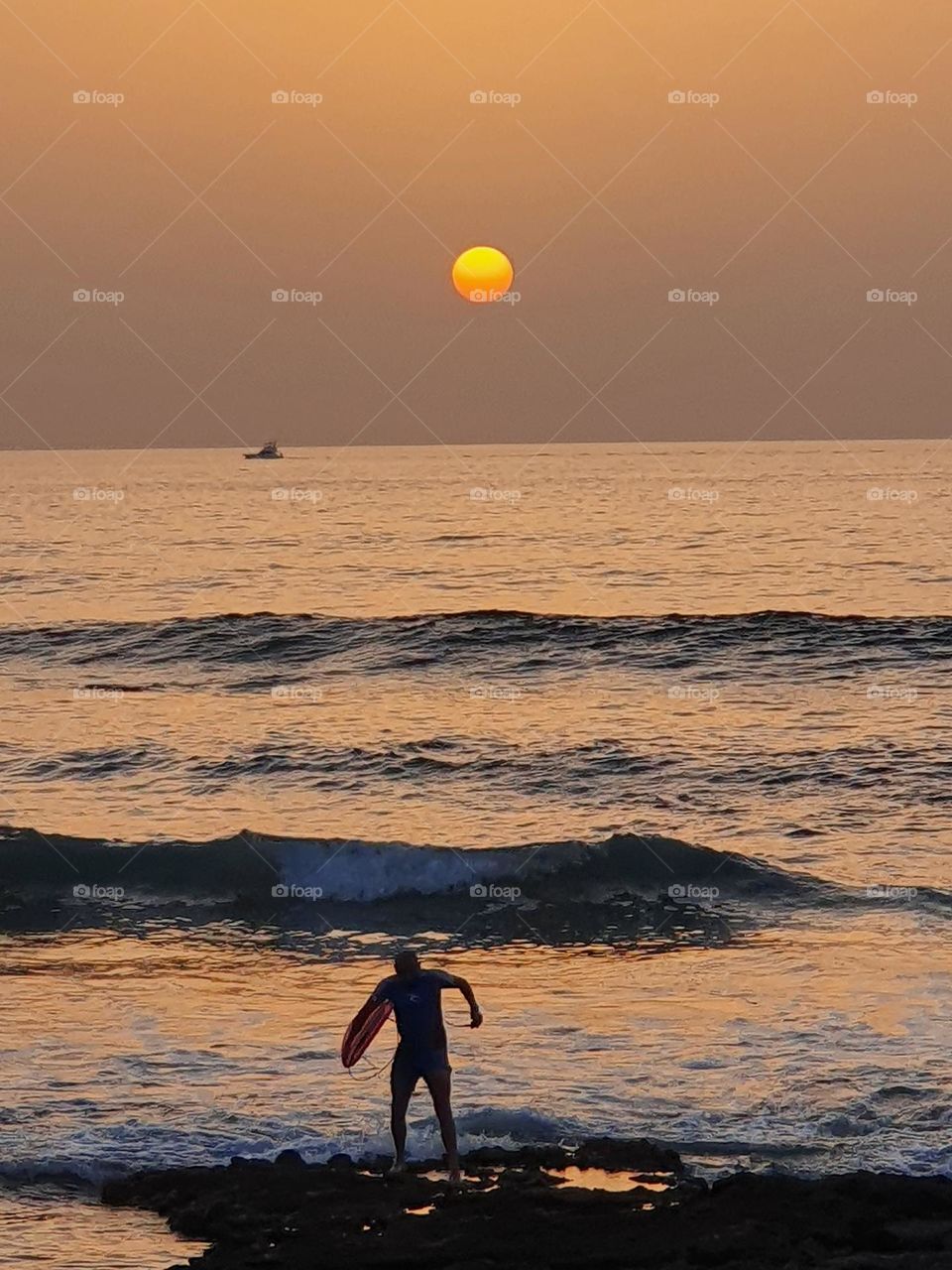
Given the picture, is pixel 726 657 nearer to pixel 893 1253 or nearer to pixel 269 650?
pixel 269 650

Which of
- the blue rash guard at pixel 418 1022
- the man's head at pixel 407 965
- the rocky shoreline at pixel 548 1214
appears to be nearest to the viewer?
the rocky shoreline at pixel 548 1214

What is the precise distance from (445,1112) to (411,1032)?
632 mm

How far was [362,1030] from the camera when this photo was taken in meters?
11.3

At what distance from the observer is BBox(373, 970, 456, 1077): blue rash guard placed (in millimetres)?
11164

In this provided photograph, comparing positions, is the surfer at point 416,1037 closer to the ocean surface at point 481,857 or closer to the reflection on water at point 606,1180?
the ocean surface at point 481,857

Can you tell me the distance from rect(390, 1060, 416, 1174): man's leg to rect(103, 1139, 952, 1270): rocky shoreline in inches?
7.6

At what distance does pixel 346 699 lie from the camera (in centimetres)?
3628

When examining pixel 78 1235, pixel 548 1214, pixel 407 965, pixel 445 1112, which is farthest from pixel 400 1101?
pixel 78 1235

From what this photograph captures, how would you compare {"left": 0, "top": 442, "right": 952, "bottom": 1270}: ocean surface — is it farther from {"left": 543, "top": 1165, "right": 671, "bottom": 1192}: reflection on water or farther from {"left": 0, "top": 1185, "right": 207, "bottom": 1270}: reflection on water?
{"left": 543, "top": 1165, "right": 671, "bottom": 1192}: reflection on water

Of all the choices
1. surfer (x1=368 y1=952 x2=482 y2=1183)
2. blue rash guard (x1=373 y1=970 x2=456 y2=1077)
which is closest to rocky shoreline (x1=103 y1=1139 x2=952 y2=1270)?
surfer (x1=368 y1=952 x2=482 y2=1183)

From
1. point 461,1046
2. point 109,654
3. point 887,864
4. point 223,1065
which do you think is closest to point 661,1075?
point 461,1046

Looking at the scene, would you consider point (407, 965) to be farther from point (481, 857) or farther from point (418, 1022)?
point (481, 857)

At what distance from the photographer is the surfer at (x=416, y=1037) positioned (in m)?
11.1

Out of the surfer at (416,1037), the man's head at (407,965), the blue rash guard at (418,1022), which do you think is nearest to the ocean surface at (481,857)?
the surfer at (416,1037)
